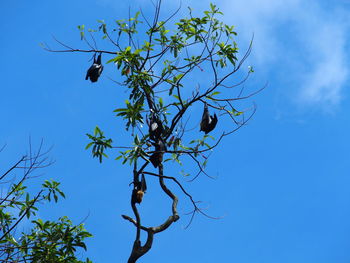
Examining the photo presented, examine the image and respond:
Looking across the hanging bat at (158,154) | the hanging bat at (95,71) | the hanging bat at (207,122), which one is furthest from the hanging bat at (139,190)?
the hanging bat at (95,71)

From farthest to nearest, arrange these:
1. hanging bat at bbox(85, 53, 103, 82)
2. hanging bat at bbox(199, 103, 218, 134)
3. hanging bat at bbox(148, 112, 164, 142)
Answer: hanging bat at bbox(85, 53, 103, 82) < hanging bat at bbox(199, 103, 218, 134) < hanging bat at bbox(148, 112, 164, 142)

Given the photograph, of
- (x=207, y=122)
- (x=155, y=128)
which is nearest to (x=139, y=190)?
(x=155, y=128)

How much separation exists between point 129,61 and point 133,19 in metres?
0.97

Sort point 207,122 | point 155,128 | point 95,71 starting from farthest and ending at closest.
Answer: point 95,71 → point 207,122 → point 155,128

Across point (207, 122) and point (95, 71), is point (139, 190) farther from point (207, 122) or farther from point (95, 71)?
point (95, 71)

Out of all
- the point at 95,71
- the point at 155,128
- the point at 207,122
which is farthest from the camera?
the point at 95,71

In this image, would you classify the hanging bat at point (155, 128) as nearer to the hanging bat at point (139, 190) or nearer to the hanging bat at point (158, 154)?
the hanging bat at point (158, 154)

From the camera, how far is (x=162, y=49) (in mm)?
5777

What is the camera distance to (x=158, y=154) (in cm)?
513

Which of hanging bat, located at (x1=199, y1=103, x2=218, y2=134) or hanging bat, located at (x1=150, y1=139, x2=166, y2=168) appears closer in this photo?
hanging bat, located at (x1=150, y1=139, x2=166, y2=168)

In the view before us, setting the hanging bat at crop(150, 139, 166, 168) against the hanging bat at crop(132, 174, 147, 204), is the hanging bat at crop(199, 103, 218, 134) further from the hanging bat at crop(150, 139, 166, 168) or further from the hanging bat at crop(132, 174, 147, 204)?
the hanging bat at crop(132, 174, 147, 204)

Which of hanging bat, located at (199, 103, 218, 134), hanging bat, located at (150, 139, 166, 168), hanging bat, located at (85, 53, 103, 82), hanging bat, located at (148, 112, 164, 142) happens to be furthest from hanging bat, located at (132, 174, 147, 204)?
hanging bat, located at (85, 53, 103, 82)

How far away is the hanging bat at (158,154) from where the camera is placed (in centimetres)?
511

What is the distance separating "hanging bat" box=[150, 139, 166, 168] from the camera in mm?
5113
